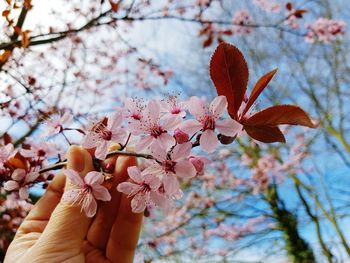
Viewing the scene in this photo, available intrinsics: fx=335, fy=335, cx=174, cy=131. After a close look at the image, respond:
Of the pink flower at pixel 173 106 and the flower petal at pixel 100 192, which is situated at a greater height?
the pink flower at pixel 173 106

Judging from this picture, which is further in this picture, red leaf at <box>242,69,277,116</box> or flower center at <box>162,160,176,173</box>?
flower center at <box>162,160,176,173</box>

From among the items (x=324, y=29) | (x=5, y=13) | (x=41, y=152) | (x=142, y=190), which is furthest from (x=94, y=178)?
(x=324, y=29)

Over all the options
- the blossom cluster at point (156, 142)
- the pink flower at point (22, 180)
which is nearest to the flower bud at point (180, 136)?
the blossom cluster at point (156, 142)

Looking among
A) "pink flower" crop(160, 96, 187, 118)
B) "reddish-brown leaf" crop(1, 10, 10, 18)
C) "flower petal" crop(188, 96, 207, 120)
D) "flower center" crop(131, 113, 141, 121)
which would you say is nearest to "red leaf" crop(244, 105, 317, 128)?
"flower petal" crop(188, 96, 207, 120)

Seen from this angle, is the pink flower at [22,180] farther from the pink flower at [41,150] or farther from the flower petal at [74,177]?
the flower petal at [74,177]

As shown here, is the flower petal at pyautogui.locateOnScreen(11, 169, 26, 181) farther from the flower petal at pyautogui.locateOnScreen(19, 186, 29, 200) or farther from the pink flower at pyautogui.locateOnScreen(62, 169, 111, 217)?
the pink flower at pyautogui.locateOnScreen(62, 169, 111, 217)

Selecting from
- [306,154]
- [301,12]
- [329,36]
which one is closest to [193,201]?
[306,154]
